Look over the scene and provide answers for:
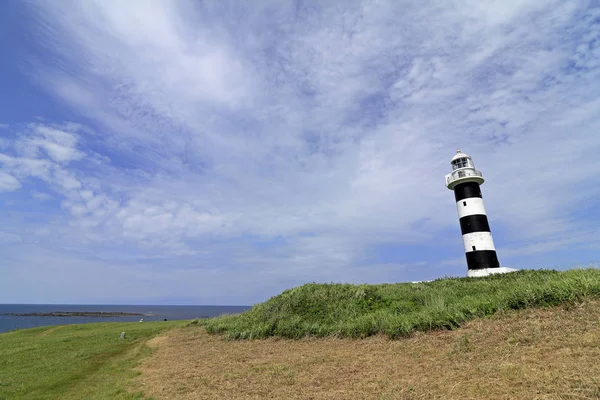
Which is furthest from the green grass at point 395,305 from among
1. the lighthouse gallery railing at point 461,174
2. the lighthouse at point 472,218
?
the lighthouse gallery railing at point 461,174

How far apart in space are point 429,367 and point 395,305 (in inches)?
300

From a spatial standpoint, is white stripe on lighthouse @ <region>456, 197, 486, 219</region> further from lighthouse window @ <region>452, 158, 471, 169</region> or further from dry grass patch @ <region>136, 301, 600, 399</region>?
dry grass patch @ <region>136, 301, 600, 399</region>

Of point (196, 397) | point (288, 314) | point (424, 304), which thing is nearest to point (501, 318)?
point (424, 304)

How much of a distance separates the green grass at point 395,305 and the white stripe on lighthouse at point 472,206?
26.8 ft

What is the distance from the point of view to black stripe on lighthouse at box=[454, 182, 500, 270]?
24.0 metres

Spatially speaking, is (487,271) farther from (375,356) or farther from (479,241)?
(375,356)

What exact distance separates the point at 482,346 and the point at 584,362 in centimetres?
252

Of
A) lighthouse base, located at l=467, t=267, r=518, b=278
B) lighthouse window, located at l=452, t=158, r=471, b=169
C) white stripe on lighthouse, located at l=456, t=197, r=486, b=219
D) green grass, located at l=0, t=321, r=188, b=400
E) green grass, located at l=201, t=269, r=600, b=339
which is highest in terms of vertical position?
A: lighthouse window, located at l=452, t=158, r=471, b=169

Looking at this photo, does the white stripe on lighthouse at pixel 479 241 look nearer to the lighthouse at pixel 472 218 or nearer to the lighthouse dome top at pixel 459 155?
the lighthouse at pixel 472 218

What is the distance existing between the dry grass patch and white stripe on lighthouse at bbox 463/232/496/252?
624 inches

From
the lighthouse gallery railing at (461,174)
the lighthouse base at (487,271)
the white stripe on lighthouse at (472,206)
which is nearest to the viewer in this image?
the lighthouse base at (487,271)

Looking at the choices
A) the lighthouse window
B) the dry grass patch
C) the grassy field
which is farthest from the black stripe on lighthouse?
the dry grass patch

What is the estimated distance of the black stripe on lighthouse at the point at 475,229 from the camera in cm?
2400

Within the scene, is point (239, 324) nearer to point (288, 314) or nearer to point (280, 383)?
point (288, 314)
